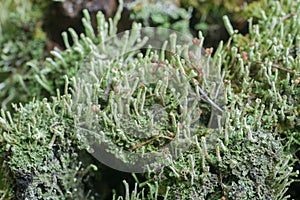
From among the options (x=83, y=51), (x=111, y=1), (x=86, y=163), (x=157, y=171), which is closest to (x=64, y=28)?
(x=111, y=1)

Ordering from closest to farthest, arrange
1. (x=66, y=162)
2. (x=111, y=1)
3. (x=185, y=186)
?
(x=185, y=186) < (x=66, y=162) < (x=111, y=1)

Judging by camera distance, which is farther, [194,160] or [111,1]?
[111,1]

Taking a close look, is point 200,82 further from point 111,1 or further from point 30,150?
point 111,1

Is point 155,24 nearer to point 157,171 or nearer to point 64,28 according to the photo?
point 64,28

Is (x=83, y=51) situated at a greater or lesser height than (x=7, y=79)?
greater

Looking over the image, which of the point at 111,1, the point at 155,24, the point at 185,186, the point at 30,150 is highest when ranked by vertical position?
the point at 111,1

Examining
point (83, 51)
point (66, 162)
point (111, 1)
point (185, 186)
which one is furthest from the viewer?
point (111, 1)
